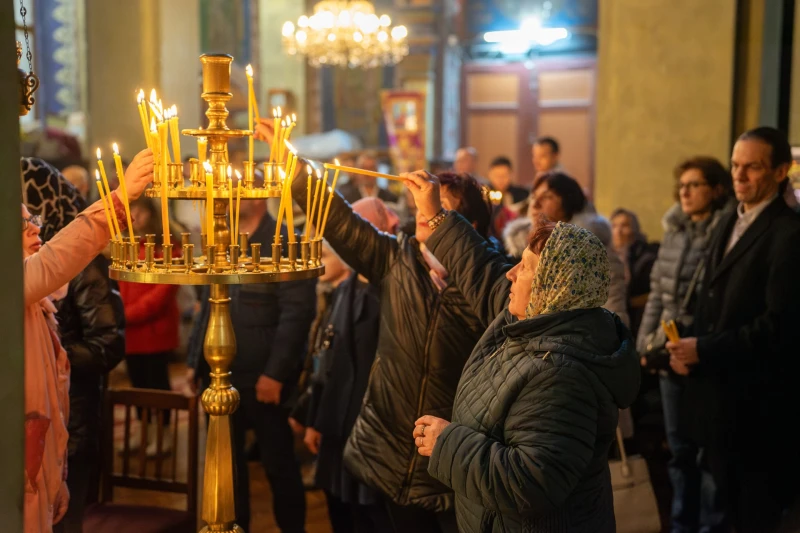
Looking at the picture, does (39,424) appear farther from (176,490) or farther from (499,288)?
(499,288)

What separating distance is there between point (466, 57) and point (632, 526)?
12.2 m

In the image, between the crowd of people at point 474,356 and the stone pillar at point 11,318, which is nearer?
the stone pillar at point 11,318

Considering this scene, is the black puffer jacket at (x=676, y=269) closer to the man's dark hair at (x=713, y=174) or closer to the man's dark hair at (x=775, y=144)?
the man's dark hair at (x=713, y=174)

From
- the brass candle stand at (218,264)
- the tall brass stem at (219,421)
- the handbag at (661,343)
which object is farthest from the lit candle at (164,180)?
the handbag at (661,343)

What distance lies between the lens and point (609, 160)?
22.0 ft

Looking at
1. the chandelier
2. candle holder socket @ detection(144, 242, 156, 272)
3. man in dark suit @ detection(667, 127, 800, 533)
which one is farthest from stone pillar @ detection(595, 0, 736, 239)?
candle holder socket @ detection(144, 242, 156, 272)

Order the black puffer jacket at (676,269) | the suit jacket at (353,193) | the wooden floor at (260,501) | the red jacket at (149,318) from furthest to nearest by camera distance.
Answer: the suit jacket at (353,193)
the red jacket at (149,318)
the wooden floor at (260,501)
the black puffer jacket at (676,269)

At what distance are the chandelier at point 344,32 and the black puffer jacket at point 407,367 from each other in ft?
27.3

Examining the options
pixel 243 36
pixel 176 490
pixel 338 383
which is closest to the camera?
pixel 176 490

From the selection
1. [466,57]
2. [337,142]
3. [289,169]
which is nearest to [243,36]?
[337,142]

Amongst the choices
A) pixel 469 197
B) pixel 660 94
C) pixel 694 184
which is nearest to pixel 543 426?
pixel 469 197

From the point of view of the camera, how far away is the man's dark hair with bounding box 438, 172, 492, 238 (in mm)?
2617

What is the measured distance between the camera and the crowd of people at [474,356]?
5.71 ft

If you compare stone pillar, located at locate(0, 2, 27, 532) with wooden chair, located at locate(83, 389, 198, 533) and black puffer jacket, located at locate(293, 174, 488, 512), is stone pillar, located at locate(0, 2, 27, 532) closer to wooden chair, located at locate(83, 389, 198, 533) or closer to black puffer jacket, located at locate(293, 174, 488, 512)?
black puffer jacket, located at locate(293, 174, 488, 512)
